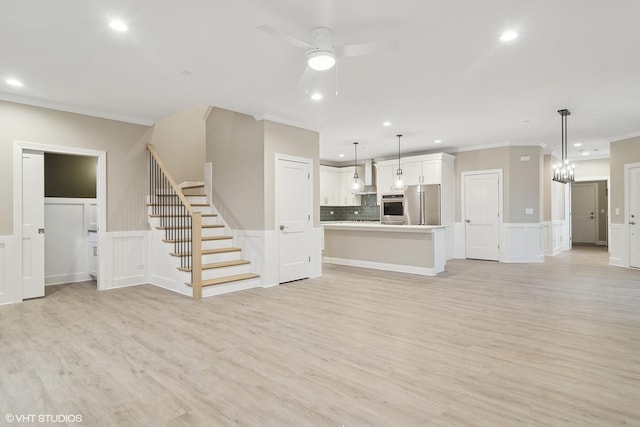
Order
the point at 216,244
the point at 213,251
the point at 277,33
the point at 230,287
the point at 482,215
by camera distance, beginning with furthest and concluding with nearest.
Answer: the point at 482,215, the point at 216,244, the point at 213,251, the point at 230,287, the point at 277,33

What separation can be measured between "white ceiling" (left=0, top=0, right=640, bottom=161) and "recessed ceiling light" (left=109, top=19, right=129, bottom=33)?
0.20 feet

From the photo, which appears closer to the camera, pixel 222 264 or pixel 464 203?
pixel 222 264

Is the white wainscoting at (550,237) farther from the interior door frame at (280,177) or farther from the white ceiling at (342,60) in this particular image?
the interior door frame at (280,177)

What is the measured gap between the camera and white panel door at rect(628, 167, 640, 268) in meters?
6.88

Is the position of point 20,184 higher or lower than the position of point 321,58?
lower

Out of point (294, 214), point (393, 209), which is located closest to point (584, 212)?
point (393, 209)

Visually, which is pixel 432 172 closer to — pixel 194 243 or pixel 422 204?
pixel 422 204

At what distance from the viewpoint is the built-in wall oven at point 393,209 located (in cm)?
884

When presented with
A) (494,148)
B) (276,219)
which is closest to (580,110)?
(494,148)

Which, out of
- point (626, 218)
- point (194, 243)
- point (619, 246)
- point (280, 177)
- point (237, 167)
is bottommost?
point (619, 246)

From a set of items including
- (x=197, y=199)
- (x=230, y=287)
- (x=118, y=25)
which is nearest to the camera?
(x=118, y=25)

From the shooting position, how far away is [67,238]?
588 centimetres

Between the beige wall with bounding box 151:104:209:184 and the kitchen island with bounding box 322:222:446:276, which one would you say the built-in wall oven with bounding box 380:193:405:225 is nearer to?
the kitchen island with bounding box 322:222:446:276

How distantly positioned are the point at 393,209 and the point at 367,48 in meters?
6.71
